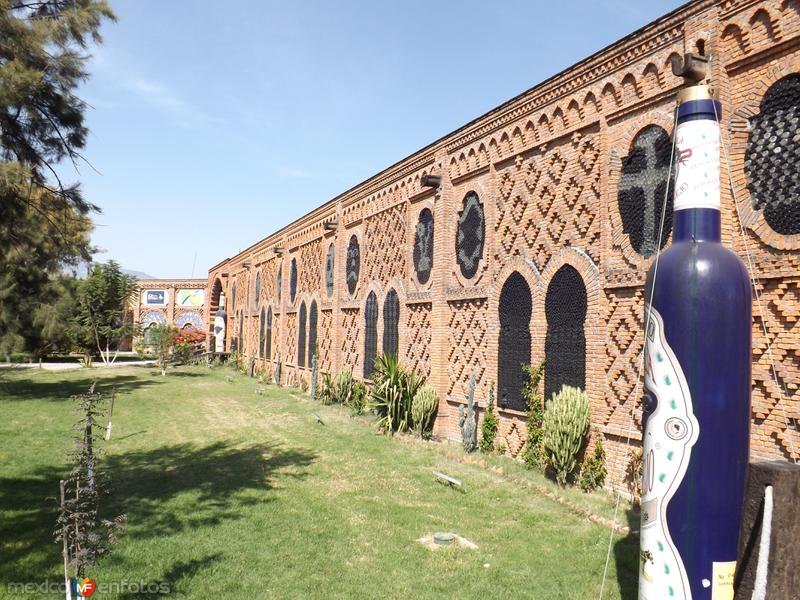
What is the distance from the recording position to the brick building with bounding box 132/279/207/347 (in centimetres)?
5150

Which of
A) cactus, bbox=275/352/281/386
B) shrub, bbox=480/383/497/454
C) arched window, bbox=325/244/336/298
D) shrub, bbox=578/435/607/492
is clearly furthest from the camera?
cactus, bbox=275/352/281/386

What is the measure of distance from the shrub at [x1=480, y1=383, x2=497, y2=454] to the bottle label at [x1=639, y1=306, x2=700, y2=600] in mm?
7246

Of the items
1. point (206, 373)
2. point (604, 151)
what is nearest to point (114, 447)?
point (604, 151)

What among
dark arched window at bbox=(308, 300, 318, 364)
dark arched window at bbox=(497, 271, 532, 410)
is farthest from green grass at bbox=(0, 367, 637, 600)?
dark arched window at bbox=(308, 300, 318, 364)

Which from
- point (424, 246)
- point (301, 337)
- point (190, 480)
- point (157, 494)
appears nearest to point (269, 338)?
point (301, 337)

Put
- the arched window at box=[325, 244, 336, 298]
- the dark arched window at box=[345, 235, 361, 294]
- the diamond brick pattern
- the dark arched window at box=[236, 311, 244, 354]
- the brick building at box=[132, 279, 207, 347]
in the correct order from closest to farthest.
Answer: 1. the diamond brick pattern
2. the dark arched window at box=[345, 235, 361, 294]
3. the arched window at box=[325, 244, 336, 298]
4. the dark arched window at box=[236, 311, 244, 354]
5. the brick building at box=[132, 279, 207, 347]

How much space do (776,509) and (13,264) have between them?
16698 millimetres

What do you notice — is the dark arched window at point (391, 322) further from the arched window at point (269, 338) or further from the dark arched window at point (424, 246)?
the arched window at point (269, 338)

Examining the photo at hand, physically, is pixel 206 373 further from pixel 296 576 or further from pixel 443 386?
pixel 296 576

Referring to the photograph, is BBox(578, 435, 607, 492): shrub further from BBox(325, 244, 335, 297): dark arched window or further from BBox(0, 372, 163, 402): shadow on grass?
BBox(0, 372, 163, 402): shadow on grass

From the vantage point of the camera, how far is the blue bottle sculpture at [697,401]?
12.3 ft

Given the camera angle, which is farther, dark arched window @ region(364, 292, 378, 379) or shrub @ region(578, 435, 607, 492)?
dark arched window @ region(364, 292, 378, 379)

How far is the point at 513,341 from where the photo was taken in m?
10.9

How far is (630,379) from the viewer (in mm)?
8320
